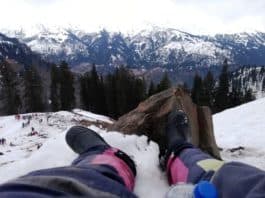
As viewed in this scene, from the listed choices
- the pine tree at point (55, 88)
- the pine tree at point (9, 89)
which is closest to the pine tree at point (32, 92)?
the pine tree at point (9, 89)

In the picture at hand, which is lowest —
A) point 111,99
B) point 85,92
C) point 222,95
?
point 222,95

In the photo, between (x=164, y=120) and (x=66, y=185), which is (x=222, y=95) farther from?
(x=66, y=185)

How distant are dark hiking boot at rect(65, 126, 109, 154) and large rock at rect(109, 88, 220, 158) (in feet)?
4.91

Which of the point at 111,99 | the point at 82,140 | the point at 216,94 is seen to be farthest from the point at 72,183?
the point at 216,94

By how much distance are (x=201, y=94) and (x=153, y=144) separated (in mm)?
49946

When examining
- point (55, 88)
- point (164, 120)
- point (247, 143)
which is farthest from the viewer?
point (55, 88)

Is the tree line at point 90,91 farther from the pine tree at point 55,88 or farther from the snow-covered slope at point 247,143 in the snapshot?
the snow-covered slope at point 247,143

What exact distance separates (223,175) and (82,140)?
8.58 ft

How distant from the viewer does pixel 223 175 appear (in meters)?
2.62

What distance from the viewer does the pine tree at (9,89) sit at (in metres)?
52.6

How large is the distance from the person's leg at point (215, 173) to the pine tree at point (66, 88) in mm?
49679

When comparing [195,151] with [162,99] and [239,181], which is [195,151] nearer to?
[239,181]

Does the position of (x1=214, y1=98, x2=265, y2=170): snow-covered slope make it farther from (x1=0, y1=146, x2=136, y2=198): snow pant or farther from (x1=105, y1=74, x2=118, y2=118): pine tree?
(x1=105, y1=74, x2=118, y2=118): pine tree

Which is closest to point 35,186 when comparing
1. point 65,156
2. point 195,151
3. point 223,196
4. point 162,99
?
point 223,196
